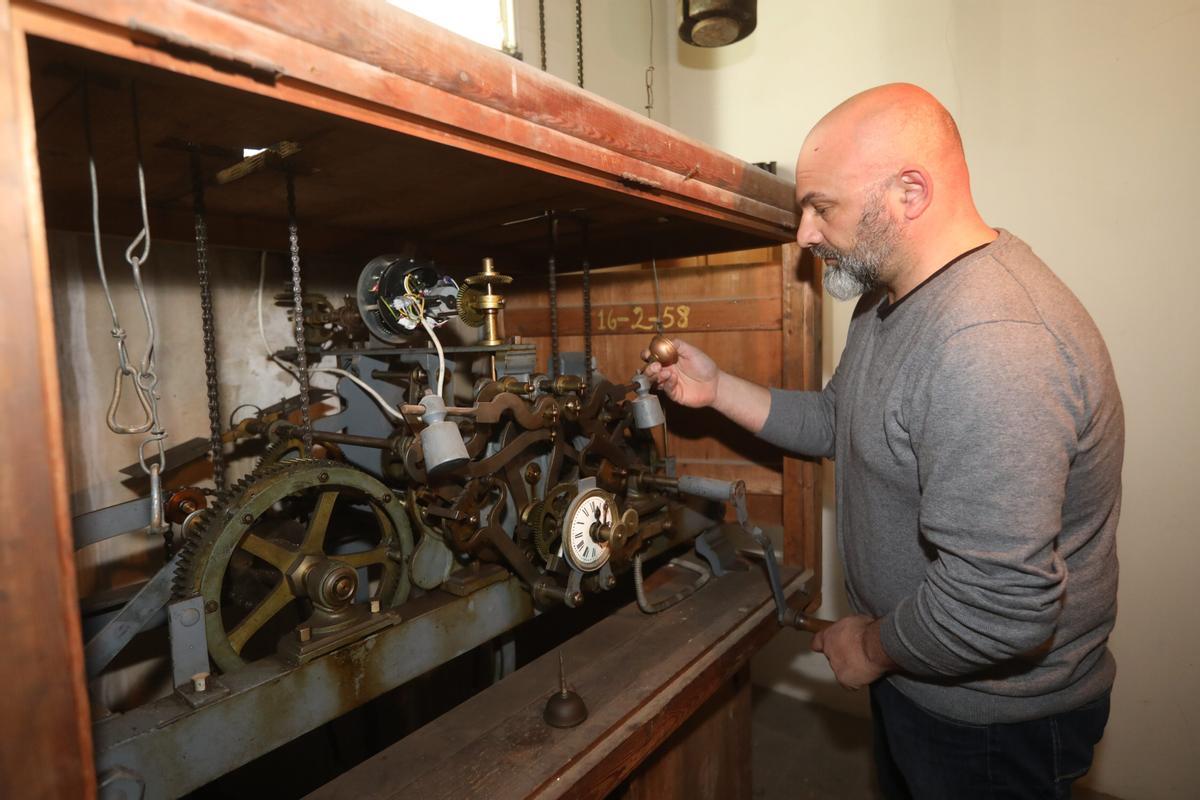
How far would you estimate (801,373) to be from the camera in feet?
5.32

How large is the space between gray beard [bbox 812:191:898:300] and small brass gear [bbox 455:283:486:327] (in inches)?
24.5

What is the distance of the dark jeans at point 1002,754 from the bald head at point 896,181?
0.75 meters

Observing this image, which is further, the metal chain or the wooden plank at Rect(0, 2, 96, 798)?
the metal chain

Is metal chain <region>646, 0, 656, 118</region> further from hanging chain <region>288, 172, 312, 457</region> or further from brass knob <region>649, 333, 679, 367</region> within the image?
hanging chain <region>288, 172, 312, 457</region>

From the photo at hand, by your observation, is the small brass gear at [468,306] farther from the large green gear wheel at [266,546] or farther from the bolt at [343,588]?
the bolt at [343,588]

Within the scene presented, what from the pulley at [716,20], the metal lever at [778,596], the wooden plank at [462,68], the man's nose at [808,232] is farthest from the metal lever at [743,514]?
the pulley at [716,20]

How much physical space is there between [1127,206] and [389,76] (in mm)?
2029

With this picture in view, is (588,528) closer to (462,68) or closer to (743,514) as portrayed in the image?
(743,514)

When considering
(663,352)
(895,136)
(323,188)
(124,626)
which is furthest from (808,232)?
(124,626)

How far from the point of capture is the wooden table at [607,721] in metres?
0.89

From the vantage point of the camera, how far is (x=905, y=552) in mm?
1133

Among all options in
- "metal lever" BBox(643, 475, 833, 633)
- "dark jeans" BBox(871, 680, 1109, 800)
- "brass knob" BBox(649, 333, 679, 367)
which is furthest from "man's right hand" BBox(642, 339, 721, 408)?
"dark jeans" BBox(871, 680, 1109, 800)

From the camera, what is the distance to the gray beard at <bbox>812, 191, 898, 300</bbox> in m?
1.11

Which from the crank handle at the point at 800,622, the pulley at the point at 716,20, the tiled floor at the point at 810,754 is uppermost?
the pulley at the point at 716,20
